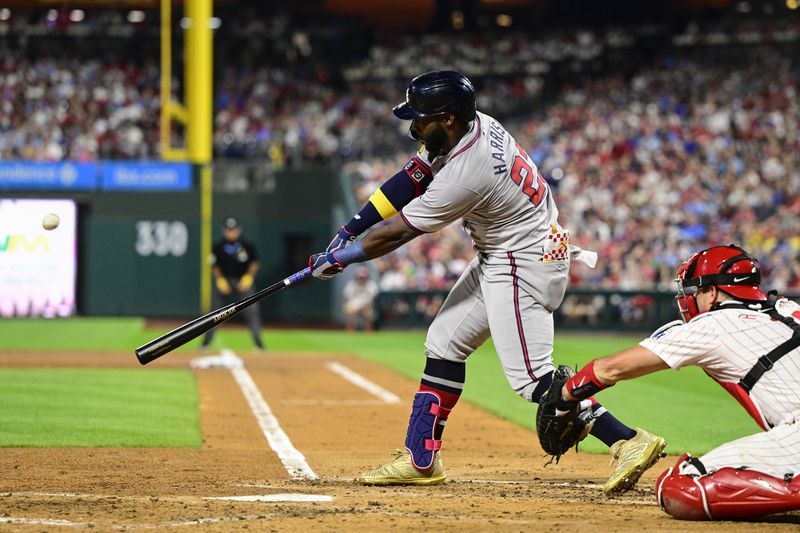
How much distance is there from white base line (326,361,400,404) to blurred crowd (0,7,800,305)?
1005 centimetres

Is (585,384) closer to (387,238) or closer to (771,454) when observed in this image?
(771,454)

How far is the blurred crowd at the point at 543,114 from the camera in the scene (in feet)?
82.3

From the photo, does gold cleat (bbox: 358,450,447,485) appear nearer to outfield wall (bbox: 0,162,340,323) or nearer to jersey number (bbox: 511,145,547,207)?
jersey number (bbox: 511,145,547,207)

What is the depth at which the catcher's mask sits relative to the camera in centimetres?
514

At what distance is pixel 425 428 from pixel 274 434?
2689 millimetres

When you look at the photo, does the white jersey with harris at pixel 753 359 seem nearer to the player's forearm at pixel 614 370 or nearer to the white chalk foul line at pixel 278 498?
the player's forearm at pixel 614 370

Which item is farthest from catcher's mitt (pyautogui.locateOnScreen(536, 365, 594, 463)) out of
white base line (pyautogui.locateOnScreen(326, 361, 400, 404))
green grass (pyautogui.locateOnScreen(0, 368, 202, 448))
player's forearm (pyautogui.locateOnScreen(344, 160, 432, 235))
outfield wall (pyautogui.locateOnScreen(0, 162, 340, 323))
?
outfield wall (pyautogui.locateOnScreen(0, 162, 340, 323))

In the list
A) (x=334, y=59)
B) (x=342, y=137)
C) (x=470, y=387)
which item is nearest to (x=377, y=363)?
(x=470, y=387)

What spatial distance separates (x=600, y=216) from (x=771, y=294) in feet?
67.6

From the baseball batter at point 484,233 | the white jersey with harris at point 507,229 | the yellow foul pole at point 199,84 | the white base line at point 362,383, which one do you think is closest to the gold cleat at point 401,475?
the baseball batter at point 484,233

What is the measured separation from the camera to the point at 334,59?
35.3 meters

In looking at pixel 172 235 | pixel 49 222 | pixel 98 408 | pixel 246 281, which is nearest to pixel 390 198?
pixel 49 222

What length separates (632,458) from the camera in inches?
220

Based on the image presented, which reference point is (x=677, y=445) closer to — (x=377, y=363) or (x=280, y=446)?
(x=280, y=446)
